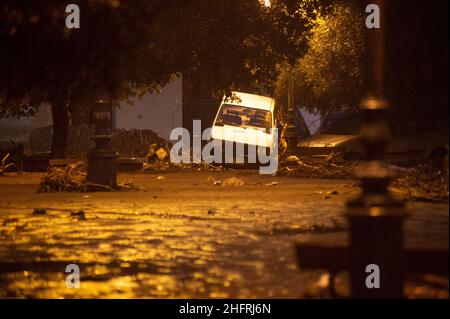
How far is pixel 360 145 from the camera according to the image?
25.6m

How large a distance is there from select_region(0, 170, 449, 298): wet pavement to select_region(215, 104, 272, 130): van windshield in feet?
33.0

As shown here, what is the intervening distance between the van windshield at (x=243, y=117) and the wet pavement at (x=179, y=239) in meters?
10.1

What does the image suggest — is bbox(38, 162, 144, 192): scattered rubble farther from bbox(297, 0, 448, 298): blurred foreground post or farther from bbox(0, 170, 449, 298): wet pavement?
bbox(297, 0, 448, 298): blurred foreground post

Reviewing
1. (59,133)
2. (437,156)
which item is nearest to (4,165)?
(59,133)

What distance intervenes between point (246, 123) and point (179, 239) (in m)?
18.3

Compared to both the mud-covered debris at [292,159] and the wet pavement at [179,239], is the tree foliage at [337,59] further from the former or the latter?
the wet pavement at [179,239]

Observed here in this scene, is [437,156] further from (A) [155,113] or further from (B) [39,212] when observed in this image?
(A) [155,113]

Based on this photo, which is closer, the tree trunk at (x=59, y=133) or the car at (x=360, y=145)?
the car at (x=360, y=145)

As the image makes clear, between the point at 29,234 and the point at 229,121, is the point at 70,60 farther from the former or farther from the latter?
the point at 229,121

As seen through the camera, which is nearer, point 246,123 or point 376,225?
point 376,225

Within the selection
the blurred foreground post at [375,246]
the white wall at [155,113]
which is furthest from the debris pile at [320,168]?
the white wall at [155,113]

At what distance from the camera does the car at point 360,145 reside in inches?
941

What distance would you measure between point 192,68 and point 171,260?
Result: 49.4ft
